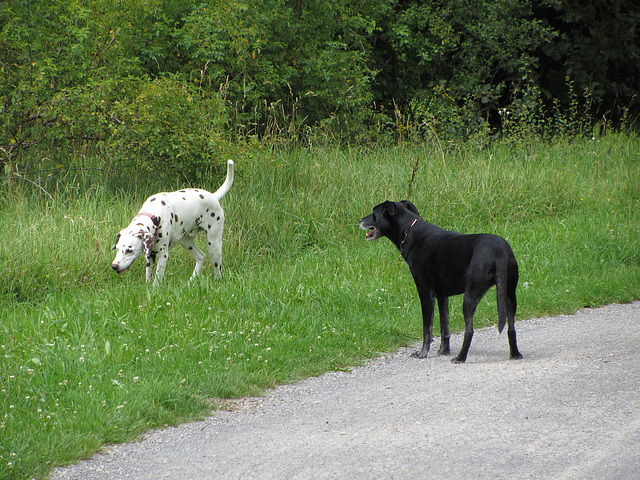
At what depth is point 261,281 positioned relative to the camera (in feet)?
25.0

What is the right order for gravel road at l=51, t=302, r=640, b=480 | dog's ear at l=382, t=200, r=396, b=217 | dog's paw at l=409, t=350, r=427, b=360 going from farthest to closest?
dog's ear at l=382, t=200, r=396, b=217, dog's paw at l=409, t=350, r=427, b=360, gravel road at l=51, t=302, r=640, b=480

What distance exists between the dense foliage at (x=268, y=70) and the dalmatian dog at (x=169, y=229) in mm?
1887

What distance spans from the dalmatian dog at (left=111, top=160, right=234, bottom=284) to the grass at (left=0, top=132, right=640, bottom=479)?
0.95 feet

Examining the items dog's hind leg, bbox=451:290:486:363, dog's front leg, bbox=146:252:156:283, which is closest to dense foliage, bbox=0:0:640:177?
dog's front leg, bbox=146:252:156:283

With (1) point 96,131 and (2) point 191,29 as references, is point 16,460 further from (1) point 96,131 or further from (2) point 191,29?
(2) point 191,29

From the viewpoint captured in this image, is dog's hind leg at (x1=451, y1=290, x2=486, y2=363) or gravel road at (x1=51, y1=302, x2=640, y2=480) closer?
gravel road at (x1=51, y1=302, x2=640, y2=480)

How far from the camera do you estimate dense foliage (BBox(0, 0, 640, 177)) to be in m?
9.92

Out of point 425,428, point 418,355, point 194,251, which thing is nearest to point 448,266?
point 418,355

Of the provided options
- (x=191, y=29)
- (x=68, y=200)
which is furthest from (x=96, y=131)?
(x=191, y=29)

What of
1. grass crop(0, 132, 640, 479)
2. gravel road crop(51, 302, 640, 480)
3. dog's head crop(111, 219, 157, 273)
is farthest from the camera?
dog's head crop(111, 219, 157, 273)

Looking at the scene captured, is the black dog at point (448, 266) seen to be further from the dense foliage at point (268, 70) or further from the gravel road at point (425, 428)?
the dense foliage at point (268, 70)

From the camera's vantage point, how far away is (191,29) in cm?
1278

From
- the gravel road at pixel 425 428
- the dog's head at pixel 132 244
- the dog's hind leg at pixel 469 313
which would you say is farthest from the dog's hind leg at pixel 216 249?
the dog's hind leg at pixel 469 313

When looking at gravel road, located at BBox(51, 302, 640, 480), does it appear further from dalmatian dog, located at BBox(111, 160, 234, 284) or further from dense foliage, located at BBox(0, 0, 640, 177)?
dense foliage, located at BBox(0, 0, 640, 177)
